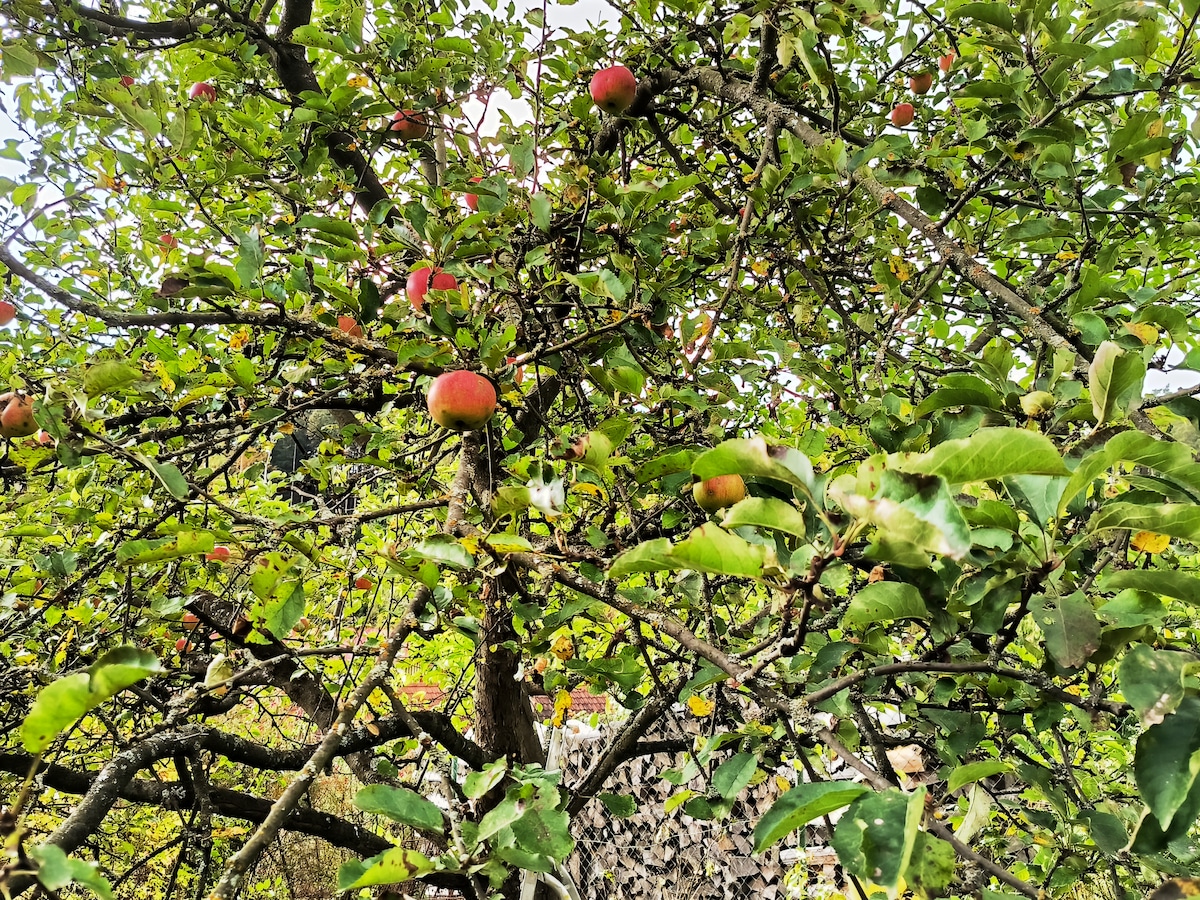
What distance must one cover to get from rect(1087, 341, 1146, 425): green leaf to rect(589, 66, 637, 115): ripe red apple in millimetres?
1683

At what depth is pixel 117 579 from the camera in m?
2.42

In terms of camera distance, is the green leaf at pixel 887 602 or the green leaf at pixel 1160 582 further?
the green leaf at pixel 887 602

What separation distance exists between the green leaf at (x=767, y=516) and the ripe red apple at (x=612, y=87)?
70.4 inches

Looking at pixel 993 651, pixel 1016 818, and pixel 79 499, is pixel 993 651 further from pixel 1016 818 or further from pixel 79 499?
pixel 79 499

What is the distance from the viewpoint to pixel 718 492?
51.4 inches

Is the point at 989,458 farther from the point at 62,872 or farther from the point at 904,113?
the point at 904,113

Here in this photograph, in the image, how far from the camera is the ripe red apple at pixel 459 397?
4.50 feet

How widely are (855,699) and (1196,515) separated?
598 millimetres

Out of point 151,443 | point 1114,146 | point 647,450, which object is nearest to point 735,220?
point 647,450

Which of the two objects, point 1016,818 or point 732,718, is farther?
point 1016,818

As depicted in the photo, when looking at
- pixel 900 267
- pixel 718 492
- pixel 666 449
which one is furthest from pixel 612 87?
pixel 718 492

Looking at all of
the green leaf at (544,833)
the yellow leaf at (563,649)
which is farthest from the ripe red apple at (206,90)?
the green leaf at (544,833)

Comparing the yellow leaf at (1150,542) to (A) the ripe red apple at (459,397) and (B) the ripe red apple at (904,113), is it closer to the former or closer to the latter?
(A) the ripe red apple at (459,397)

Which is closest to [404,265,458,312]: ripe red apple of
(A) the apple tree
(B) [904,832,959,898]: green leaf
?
(A) the apple tree
